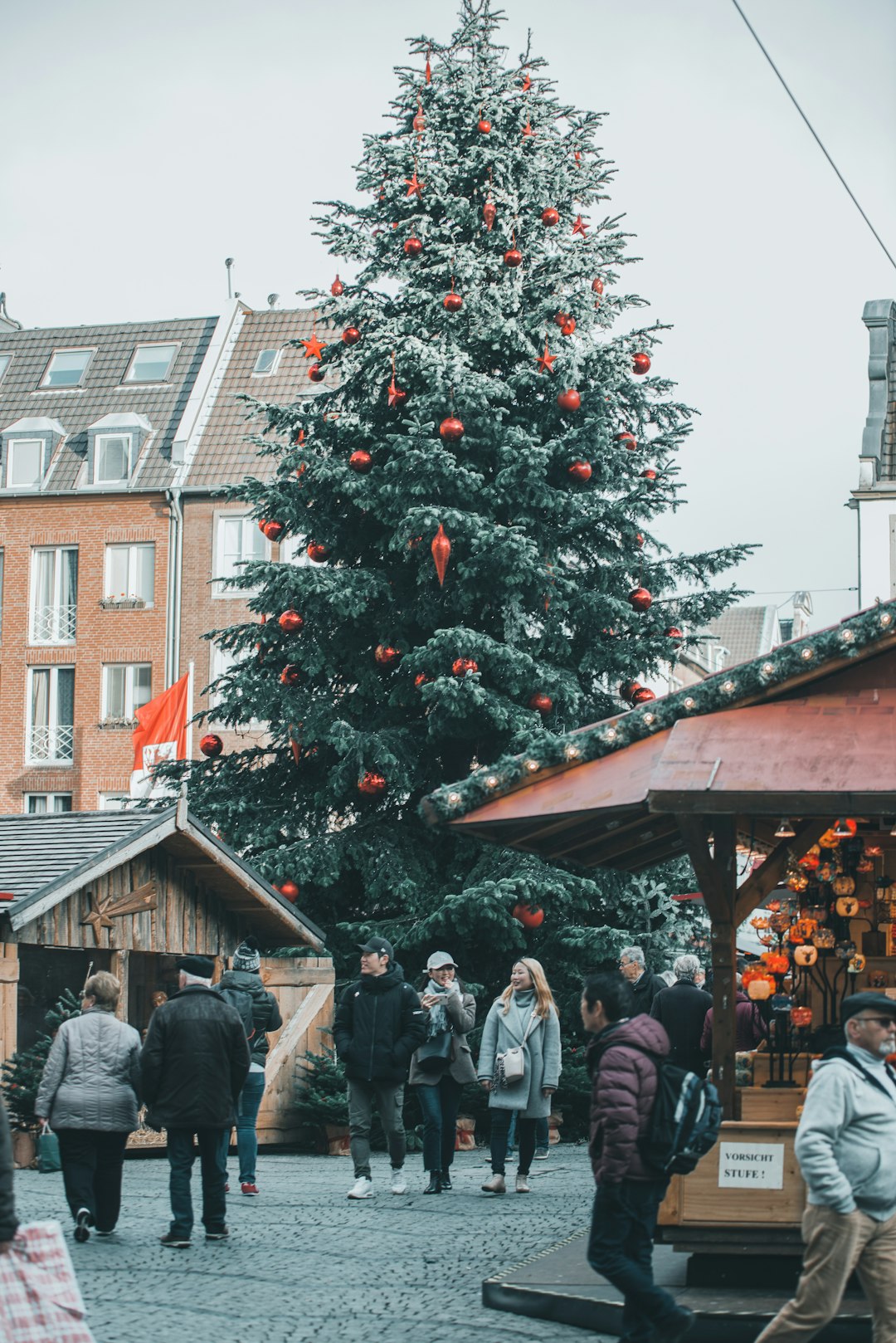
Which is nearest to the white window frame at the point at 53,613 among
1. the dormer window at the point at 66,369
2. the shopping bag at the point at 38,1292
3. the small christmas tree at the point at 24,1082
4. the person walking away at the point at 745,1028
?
the dormer window at the point at 66,369

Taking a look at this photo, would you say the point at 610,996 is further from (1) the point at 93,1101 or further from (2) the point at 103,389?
(2) the point at 103,389

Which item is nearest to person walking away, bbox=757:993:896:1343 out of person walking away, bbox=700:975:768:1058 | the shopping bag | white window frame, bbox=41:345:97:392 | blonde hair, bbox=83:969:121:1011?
the shopping bag

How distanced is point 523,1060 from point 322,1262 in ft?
11.4

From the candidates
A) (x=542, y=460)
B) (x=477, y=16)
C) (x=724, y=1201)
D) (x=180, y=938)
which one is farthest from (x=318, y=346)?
(x=724, y=1201)

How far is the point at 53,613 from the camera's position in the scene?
4497cm

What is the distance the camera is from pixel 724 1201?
9.55 meters

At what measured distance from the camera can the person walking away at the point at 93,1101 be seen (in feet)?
35.6

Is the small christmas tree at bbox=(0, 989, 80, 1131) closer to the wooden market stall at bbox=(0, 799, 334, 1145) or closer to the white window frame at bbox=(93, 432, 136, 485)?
the wooden market stall at bbox=(0, 799, 334, 1145)

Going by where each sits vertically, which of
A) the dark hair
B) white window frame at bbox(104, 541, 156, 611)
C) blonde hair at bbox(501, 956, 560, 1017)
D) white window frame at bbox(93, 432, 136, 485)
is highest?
white window frame at bbox(93, 432, 136, 485)

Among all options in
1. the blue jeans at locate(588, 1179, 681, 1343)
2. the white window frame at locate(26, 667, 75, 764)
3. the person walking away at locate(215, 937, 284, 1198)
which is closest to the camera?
the blue jeans at locate(588, 1179, 681, 1343)

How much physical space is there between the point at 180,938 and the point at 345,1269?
348 inches

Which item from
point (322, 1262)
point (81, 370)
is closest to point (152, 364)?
point (81, 370)

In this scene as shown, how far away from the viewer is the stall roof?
16.4m

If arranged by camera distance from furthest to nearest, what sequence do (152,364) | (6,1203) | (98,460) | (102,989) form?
(152,364), (98,460), (102,989), (6,1203)
